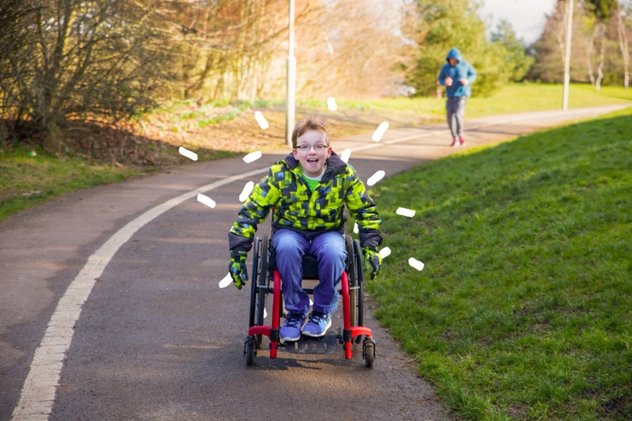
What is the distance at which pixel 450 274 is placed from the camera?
313 inches

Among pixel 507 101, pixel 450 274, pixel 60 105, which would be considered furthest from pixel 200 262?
pixel 507 101

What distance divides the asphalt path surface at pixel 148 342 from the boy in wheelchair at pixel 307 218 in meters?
0.29

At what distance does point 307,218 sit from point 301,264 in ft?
0.97

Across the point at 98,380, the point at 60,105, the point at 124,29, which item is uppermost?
the point at 124,29

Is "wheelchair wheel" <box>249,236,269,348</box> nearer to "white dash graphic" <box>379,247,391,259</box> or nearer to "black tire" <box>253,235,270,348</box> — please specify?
"black tire" <box>253,235,270,348</box>

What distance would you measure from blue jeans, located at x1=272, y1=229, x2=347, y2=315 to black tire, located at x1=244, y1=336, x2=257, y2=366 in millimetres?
314

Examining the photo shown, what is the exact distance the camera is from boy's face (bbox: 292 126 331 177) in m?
5.42

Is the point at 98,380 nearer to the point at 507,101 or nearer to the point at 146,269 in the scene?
the point at 146,269

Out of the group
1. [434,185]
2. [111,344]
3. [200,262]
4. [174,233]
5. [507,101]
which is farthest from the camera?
[507,101]

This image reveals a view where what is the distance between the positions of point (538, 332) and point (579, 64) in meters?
74.7

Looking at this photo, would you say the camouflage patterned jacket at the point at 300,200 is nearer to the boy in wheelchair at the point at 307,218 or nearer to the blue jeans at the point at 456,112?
the boy in wheelchair at the point at 307,218

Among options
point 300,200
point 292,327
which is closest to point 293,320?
point 292,327

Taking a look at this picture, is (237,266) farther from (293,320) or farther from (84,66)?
(84,66)

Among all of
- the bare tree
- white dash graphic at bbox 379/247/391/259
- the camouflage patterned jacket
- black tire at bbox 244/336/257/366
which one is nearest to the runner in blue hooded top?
the bare tree
